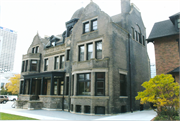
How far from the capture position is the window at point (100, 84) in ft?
53.1

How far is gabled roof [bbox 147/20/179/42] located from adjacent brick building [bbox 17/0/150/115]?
2.90 meters

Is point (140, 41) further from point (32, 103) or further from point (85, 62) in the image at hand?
point (32, 103)

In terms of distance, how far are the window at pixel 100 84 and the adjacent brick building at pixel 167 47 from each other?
19.9 ft

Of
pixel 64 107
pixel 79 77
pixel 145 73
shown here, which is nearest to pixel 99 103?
pixel 79 77

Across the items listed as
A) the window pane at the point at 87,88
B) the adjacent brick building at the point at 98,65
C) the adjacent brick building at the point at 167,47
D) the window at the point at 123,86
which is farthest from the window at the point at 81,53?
the adjacent brick building at the point at 167,47

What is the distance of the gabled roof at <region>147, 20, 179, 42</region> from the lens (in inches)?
675

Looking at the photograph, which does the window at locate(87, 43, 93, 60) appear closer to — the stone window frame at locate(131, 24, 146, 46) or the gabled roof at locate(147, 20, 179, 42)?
the gabled roof at locate(147, 20, 179, 42)

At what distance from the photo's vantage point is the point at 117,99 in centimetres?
1638

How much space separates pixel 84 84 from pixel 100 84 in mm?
1854

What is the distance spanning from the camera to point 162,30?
18.3 meters

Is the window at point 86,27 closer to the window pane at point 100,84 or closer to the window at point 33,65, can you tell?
the window pane at point 100,84

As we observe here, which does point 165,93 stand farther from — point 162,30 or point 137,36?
point 137,36

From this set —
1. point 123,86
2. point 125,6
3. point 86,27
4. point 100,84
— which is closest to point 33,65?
point 86,27

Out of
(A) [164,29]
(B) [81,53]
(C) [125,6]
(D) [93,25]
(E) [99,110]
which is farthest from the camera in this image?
(C) [125,6]
